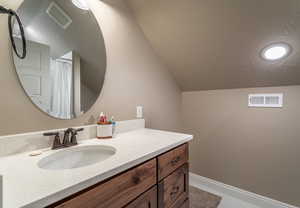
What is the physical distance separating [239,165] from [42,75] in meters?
2.05

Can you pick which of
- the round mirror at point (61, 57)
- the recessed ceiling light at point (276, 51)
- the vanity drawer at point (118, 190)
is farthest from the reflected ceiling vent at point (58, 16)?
the recessed ceiling light at point (276, 51)

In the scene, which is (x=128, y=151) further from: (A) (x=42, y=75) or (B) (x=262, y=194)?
(B) (x=262, y=194)

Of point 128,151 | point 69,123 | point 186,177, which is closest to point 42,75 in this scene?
point 69,123

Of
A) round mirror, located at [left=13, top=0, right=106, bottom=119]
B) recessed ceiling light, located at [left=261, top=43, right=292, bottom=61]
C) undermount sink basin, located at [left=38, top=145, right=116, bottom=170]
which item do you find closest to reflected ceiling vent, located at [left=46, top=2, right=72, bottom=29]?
round mirror, located at [left=13, top=0, right=106, bottom=119]

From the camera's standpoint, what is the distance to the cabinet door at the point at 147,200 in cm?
63

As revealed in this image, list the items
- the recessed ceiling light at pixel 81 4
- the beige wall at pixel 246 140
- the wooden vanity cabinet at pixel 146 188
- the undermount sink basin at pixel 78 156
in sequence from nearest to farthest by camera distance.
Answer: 1. the wooden vanity cabinet at pixel 146 188
2. the undermount sink basin at pixel 78 156
3. the recessed ceiling light at pixel 81 4
4. the beige wall at pixel 246 140

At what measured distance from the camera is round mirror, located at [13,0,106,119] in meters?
0.79

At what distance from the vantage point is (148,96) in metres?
1.53

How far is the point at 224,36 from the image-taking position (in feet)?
4.05

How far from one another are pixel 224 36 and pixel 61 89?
1.39 metres

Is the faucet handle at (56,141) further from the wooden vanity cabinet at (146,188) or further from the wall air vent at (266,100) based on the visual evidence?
the wall air vent at (266,100)

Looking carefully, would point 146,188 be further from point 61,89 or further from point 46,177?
point 61,89

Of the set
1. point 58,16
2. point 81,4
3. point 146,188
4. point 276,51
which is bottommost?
point 146,188

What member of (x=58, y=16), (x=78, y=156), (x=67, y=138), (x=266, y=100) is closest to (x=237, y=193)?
(x=266, y=100)
